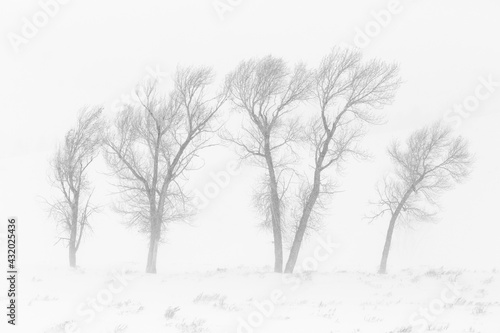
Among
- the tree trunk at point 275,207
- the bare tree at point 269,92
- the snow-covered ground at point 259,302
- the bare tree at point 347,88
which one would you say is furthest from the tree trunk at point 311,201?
the bare tree at point 269,92

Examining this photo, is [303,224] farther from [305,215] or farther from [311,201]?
[311,201]

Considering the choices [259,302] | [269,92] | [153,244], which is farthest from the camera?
[153,244]

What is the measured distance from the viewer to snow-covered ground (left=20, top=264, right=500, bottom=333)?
34.2 ft

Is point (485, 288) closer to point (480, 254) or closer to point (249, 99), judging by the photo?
point (249, 99)

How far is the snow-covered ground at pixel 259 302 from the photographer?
10414 millimetres

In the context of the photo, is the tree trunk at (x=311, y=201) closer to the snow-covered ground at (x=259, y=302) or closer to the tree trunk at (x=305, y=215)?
the tree trunk at (x=305, y=215)

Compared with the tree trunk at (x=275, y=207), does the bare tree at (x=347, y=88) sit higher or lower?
higher

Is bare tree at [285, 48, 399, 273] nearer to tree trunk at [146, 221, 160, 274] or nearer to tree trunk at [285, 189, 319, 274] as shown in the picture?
tree trunk at [285, 189, 319, 274]

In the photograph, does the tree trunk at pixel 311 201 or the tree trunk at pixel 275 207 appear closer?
the tree trunk at pixel 311 201

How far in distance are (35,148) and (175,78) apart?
150 meters

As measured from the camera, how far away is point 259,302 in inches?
569

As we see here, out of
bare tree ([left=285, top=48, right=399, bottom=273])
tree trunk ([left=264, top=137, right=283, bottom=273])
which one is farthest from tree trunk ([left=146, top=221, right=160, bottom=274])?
bare tree ([left=285, top=48, right=399, bottom=273])

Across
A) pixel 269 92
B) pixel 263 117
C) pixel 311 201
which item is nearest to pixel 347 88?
pixel 269 92

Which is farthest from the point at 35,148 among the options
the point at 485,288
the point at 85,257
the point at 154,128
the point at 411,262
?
the point at 485,288
